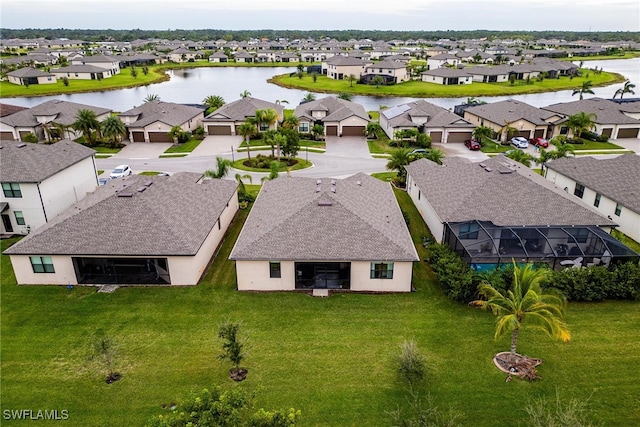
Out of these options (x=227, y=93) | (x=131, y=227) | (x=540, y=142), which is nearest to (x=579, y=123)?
(x=540, y=142)

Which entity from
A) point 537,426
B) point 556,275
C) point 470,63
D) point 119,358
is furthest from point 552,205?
point 470,63

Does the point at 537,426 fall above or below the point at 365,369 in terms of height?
above

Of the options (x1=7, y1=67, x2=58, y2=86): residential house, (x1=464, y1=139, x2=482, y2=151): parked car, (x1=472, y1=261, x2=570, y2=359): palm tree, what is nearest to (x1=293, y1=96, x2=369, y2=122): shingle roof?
(x1=464, y1=139, x2=482, y2=151): parked car

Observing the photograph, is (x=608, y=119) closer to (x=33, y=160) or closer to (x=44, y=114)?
(x=33, y=160)

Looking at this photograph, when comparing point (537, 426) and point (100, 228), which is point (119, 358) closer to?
point (100, 228)

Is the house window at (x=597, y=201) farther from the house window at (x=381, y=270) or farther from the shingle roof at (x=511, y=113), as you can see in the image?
the shingle roof at (x=511, y=113)

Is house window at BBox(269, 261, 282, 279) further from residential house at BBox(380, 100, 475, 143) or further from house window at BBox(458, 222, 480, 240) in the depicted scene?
residential house at BBox(380, 100, 475, 143)
